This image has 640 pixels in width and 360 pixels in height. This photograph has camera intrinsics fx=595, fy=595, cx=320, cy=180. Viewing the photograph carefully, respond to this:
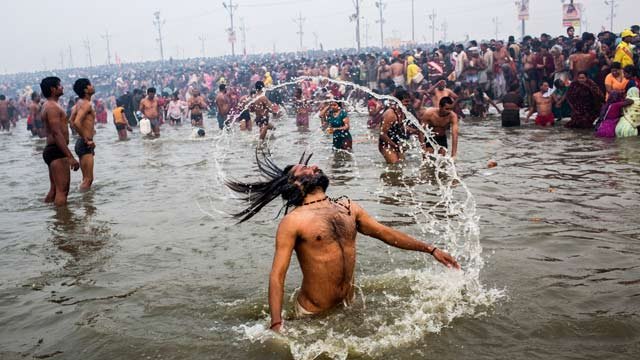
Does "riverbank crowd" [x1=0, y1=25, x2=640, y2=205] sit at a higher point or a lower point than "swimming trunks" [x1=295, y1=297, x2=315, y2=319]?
higher

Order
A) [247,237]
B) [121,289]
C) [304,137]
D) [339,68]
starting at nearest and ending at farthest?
[121,289] < [247,237] < [304,137] < [339,68]

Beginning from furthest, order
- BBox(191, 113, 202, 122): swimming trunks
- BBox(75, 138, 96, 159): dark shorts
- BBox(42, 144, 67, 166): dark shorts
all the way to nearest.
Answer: BBox(191, 113, 202, 122): swimming trunks, BBox(75, 138, 96, 159): dark shorts, BBox(42, 144, 67, 166): dark shorts

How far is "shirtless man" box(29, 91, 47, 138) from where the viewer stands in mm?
20547

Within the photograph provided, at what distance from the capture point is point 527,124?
15211 mm

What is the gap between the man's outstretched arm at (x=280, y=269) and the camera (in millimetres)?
3482

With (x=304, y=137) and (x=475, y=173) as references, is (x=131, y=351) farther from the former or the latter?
(x=304, y=137)

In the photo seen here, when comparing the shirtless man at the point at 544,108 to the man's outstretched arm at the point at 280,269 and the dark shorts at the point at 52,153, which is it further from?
the man's outstretched arm at the point at 280,269

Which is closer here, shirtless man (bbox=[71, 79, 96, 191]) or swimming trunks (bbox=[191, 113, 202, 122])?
shirtless man (bbox=[71, 79, 96, 191])

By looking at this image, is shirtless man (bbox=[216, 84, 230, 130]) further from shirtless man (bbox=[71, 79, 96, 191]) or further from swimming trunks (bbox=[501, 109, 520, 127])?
shirtless man (bbox=[71, 79, 96, 191])

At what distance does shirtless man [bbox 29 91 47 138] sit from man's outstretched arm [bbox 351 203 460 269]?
19269 mm

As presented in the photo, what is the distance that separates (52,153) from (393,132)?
5.40 meters

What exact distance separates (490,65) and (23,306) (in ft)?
55.0

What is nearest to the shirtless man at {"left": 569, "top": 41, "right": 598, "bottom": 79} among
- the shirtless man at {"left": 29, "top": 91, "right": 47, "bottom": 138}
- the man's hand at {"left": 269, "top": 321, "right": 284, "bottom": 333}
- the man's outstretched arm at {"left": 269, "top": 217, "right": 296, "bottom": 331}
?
the man's outstretched arm at {"left": 269, "top": 217, "right": 296, "bottom": 331}

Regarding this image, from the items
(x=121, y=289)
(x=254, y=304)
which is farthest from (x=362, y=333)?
(x=121, y=289)
